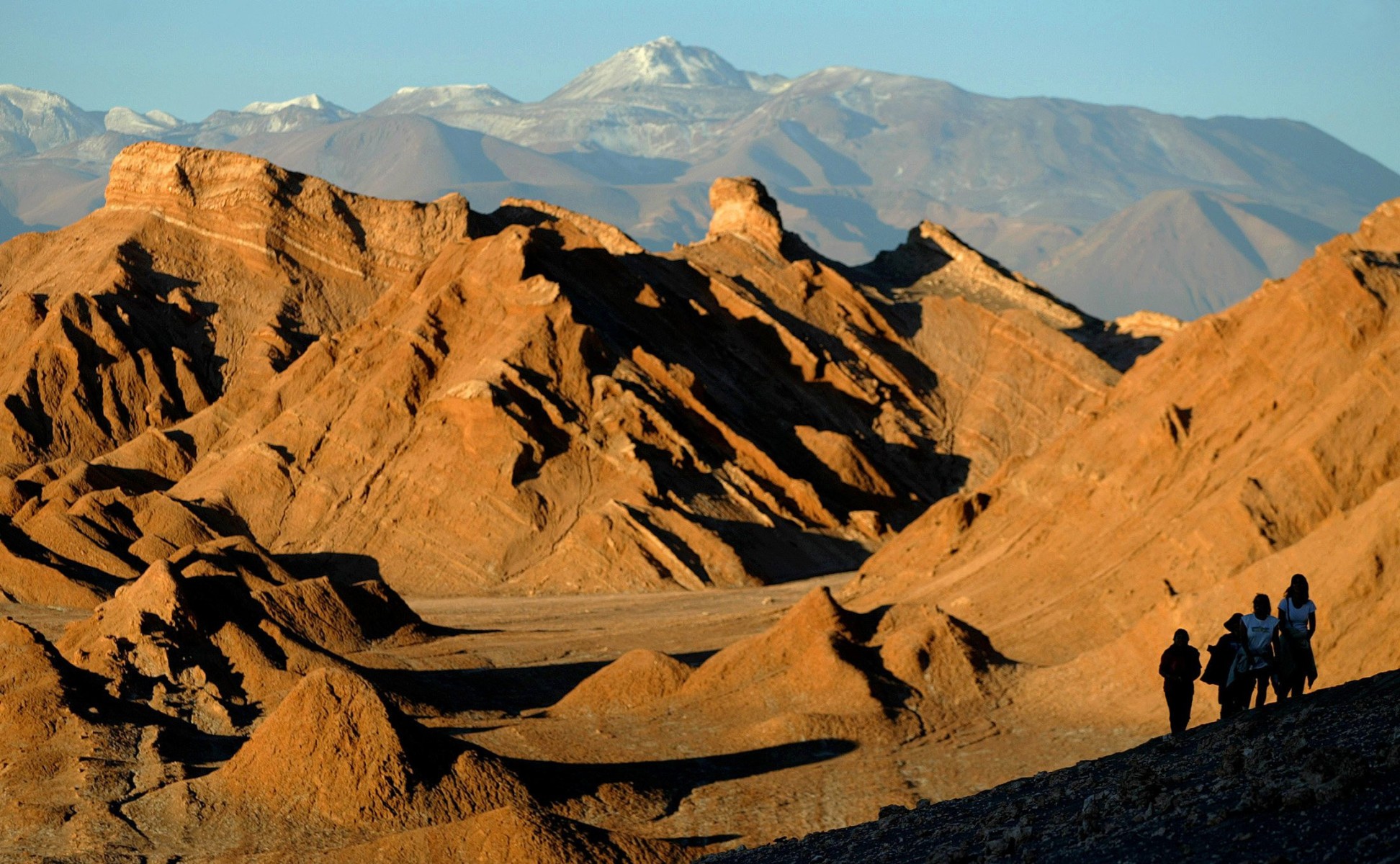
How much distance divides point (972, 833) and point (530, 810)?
187 inches

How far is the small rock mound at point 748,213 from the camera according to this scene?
7262 centimetres

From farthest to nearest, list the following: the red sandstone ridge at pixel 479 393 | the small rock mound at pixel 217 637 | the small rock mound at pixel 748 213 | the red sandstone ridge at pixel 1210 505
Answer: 1. the small rock mound at pixel 748 213
2. the red sandstone ridge at pixel 479 393
3. the small rock mound at pixel 217 637
4. the red sandstone ridge at pixel 1210 505

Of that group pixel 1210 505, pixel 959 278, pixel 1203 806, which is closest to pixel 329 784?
pixel 1203 806

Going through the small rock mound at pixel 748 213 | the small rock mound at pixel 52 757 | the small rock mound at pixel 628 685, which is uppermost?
the small rock mound at pixel 748 213

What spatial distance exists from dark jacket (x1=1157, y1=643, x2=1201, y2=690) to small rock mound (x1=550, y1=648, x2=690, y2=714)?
11.4m

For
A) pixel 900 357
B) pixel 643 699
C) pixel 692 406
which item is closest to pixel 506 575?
pixel 692 406

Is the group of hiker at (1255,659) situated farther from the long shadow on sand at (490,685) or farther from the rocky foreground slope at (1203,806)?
the long shadow on sand at (490,685)

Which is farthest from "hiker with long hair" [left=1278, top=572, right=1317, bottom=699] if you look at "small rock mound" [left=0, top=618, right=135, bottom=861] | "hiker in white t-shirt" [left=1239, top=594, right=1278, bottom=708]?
"small rock mound" [left=0, top=618, right=135, bottom=861]

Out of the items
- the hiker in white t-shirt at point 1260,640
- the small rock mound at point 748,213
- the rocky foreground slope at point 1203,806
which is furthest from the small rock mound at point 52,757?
the small rock mound at point 748,213

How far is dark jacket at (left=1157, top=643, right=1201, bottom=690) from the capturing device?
1727 centimetres

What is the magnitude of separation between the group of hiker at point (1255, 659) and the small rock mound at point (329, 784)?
750 cm

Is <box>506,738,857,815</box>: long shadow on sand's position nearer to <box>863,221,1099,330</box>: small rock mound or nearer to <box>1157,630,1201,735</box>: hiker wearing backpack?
<box>1157,630,1201,735</box>: hiker wearing backpack

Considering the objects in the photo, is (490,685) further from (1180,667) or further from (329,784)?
(1180,667)

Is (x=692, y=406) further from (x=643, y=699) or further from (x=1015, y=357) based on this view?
(x=643, y=699)
